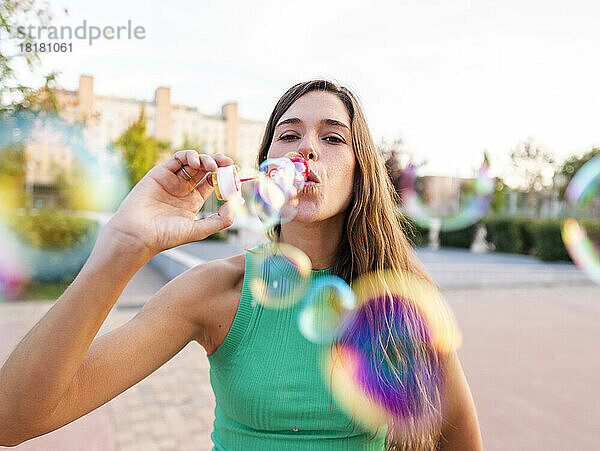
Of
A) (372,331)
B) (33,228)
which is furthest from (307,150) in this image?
(33,228)

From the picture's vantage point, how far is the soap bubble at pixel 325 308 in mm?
1438

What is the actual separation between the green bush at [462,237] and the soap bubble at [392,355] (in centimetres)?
1847

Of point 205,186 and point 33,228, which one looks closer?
point 205,186

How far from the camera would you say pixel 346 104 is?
1526 millimetres

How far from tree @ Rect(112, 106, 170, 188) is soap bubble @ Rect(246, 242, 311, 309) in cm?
1776

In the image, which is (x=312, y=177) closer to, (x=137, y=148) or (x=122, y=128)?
(x=137, y=148)

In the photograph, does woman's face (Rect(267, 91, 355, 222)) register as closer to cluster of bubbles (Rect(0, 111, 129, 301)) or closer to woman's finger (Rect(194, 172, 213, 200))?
woman's finger (Rect(194, 172, 213, 200))

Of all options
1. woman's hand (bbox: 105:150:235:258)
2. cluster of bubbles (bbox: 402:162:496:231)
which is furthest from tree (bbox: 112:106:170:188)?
woman's hand (bbox: 105:150:235:258)

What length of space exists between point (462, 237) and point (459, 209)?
32.1ft

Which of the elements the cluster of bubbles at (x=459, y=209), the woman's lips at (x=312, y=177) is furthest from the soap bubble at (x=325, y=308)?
the cluster of bubbles at (x=459, y=209)

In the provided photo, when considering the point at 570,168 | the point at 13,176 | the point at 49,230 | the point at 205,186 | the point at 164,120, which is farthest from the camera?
the point at 164,120

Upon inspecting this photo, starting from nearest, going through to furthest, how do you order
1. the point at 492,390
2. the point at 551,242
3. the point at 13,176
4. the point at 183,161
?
the point at 183,161, the point at 492,390, the point at 13,176, the point at 551,242

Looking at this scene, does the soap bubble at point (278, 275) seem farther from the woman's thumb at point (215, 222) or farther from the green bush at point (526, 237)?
the green bush at point (526, 237)

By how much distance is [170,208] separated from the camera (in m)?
1.14
